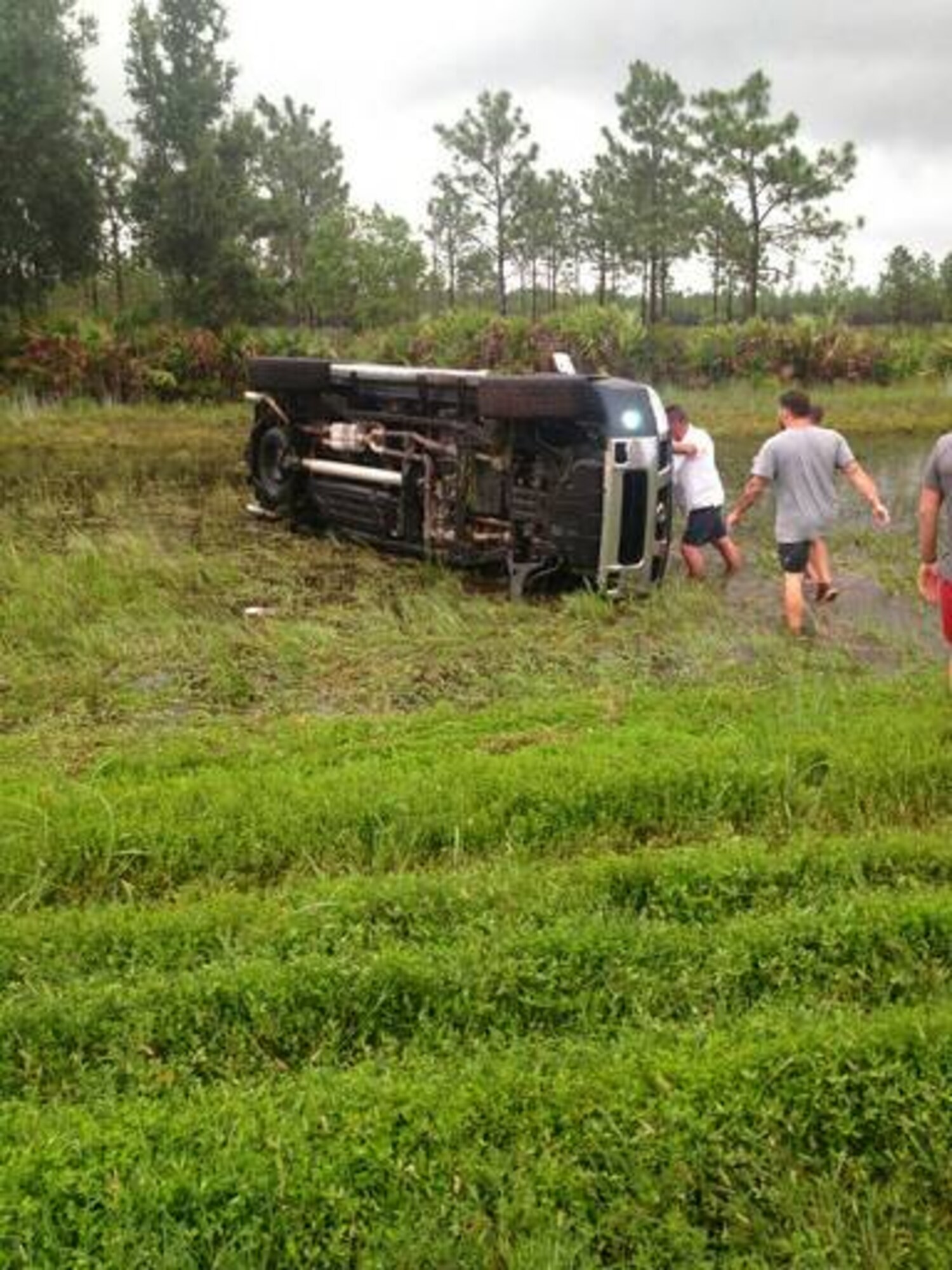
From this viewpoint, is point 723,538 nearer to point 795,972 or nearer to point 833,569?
point 833,569

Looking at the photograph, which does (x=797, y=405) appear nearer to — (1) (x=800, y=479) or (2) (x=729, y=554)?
(1) (x=800, y=479)

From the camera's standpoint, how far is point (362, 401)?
1094cm

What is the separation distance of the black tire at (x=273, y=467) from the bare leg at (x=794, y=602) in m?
5.50

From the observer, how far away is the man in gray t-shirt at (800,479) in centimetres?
775

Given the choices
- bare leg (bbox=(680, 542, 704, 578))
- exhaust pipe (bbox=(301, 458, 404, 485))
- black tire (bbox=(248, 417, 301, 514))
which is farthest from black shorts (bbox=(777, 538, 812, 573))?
black tire (bbox=(248, 417, 301, 514))

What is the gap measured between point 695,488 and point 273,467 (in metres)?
4.73

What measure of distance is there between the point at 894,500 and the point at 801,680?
8204 mm

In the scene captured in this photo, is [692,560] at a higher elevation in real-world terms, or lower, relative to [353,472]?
lower

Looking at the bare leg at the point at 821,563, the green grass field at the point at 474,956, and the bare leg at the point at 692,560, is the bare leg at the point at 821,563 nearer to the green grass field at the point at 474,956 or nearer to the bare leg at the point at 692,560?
the bare leg at the point at 692,560

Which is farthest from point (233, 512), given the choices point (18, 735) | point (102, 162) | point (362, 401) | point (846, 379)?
point (102, 162)

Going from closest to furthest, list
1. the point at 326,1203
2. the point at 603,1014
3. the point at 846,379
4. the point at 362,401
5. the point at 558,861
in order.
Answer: the point at 326,1203
the point at 603,1014
the point at 558,861
the point at 362,401
the point at 846,379

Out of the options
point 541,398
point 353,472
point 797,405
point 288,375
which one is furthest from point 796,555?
point 288,375

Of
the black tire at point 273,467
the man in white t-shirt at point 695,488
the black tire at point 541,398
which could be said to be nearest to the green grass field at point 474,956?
the black tire at point 541,398

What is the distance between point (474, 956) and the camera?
11.7 feet
